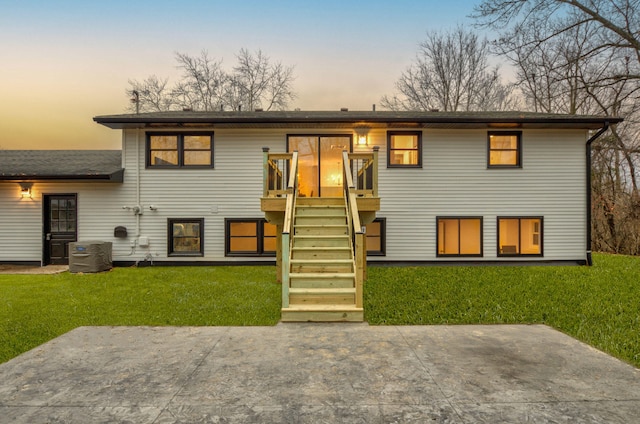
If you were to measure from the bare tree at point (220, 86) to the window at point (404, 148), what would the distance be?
36.5ft

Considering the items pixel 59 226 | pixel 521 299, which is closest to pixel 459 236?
pixel 521 299

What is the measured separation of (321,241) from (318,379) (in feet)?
11.7

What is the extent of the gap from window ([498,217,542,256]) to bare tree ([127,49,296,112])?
14093 mm

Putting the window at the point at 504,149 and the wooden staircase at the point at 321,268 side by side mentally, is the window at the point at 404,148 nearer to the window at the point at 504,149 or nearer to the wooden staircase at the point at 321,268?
the window at the point at 504,149

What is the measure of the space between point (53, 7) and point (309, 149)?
14.4 meters

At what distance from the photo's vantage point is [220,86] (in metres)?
20.1

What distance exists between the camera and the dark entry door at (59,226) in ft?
33.3

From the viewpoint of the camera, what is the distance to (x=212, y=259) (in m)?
10.1

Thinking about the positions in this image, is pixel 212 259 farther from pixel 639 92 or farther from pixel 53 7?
pixel 639 92

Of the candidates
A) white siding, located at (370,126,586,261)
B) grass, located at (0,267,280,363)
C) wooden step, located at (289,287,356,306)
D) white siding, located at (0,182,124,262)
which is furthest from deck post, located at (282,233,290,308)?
white siding, located at (0,182,124,262)

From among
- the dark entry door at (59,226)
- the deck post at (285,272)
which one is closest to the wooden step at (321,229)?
the deck post at (285,272)

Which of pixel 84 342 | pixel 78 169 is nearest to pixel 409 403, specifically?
pixel 84 342

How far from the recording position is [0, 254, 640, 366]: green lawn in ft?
15.8

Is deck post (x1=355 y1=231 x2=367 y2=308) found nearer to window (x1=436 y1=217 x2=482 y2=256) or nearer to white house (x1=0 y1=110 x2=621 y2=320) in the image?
white house (x1=0 y1=110 x2=621 y2=320)
